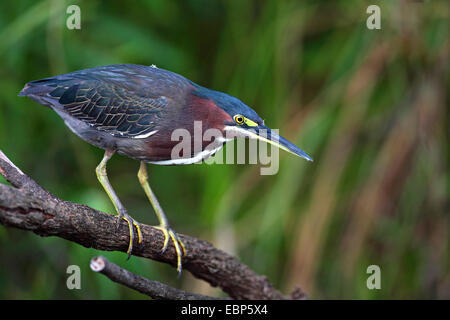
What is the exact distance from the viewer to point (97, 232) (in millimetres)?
2021

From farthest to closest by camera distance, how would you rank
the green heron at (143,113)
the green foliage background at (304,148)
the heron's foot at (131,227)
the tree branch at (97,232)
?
1. the green foliage background at (304,148)
2. the green heron at (143,113)
3. the heron's foot at (131,227)
4. the tree branch at (97,232)

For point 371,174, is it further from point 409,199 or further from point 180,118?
point 180,118

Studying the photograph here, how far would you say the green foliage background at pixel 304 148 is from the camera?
12.9 feet

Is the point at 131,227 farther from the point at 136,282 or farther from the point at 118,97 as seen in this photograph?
the point at 118,97

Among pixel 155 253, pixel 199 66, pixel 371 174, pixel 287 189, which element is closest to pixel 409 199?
pixel 371 174

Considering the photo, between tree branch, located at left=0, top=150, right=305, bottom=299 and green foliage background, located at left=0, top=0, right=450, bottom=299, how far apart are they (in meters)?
1.19

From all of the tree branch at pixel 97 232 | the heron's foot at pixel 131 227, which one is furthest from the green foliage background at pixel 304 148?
the heron's foot at pixel 131 227

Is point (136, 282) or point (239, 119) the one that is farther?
point (239, 119)

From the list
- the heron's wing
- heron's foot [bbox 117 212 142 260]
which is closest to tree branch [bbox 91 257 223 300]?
heron's foot [bbox 117 212 142 260]

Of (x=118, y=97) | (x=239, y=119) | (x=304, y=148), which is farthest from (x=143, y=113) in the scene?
(x=304, y=148)

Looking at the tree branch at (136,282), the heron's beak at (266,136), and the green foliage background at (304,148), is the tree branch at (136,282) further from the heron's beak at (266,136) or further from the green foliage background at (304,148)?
the green foliage background at (304,148)

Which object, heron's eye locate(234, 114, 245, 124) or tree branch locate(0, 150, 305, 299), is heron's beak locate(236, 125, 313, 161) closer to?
heron's eye locate(234, 114, 245, 124)

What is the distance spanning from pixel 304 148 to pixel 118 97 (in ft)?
5.96

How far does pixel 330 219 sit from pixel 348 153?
1.53 ft
